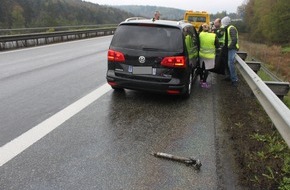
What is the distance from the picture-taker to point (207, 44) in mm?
8773

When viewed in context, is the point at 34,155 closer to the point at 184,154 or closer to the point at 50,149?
the point at 50,149

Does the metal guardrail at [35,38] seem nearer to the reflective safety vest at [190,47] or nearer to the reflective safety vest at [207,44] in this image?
the reflective safety vest at [207,44]

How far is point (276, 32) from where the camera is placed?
→ 66.9 m

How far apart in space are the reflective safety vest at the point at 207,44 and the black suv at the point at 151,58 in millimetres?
1820

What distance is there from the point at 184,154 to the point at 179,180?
0.72 meters

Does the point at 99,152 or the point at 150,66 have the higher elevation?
the point at 150,66

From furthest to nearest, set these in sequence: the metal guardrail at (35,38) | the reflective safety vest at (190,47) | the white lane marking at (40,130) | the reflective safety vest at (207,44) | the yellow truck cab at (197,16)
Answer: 1. the yellow truck cab at (197,16)
2. the metal guardrail at (35,38)
3. the reflective safety vest at (207,44)
4. the reflective safety vest at (190,47)
5. the white lane marking at (40,130)

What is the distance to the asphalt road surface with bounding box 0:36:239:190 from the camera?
12.3 feet

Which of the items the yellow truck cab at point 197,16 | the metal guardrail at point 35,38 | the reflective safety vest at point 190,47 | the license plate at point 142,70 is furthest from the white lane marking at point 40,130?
the yellow truck cab at point 197,16

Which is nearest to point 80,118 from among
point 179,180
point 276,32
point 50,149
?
point 50,149

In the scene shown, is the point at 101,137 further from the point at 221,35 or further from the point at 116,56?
the point at 221,35

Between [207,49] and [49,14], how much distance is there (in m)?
85.4

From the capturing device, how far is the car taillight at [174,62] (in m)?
6.67

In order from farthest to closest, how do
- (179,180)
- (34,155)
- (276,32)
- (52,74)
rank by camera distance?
(276,32)
(52,74)
(34,155)
(179,180)
